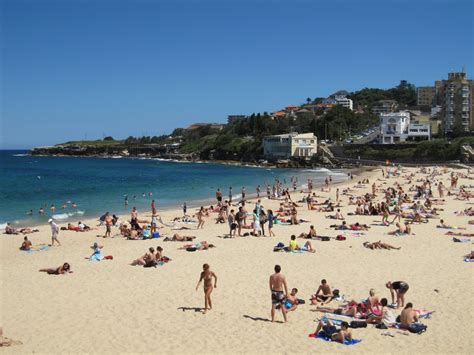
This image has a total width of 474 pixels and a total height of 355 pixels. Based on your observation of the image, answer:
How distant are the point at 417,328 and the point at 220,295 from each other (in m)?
4.21

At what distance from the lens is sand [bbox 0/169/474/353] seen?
8.54 meters

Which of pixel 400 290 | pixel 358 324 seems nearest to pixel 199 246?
pixel 400 290

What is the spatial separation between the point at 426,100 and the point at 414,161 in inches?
3520

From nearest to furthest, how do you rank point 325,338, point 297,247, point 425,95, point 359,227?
point 325,338, point 297,247, point 359,227, point 425,95

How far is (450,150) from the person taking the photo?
2608 inches

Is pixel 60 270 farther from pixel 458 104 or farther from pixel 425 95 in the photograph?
pixel 425 95

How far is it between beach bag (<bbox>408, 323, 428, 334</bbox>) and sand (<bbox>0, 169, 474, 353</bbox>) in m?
0.17

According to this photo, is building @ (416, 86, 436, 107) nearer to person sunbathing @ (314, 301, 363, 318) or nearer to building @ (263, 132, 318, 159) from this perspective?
building @ (263, 132, 318, 159)

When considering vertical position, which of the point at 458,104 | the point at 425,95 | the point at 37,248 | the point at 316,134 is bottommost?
the point at 37,248

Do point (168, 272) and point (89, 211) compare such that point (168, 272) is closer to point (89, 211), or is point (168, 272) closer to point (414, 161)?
point (89, 211)

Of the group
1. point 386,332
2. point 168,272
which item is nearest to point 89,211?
point 168,272

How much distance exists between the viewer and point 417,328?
8.91 metres

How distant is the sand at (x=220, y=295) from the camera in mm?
8539

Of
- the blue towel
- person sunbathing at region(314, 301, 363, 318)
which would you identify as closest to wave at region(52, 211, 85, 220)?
the blue towel
